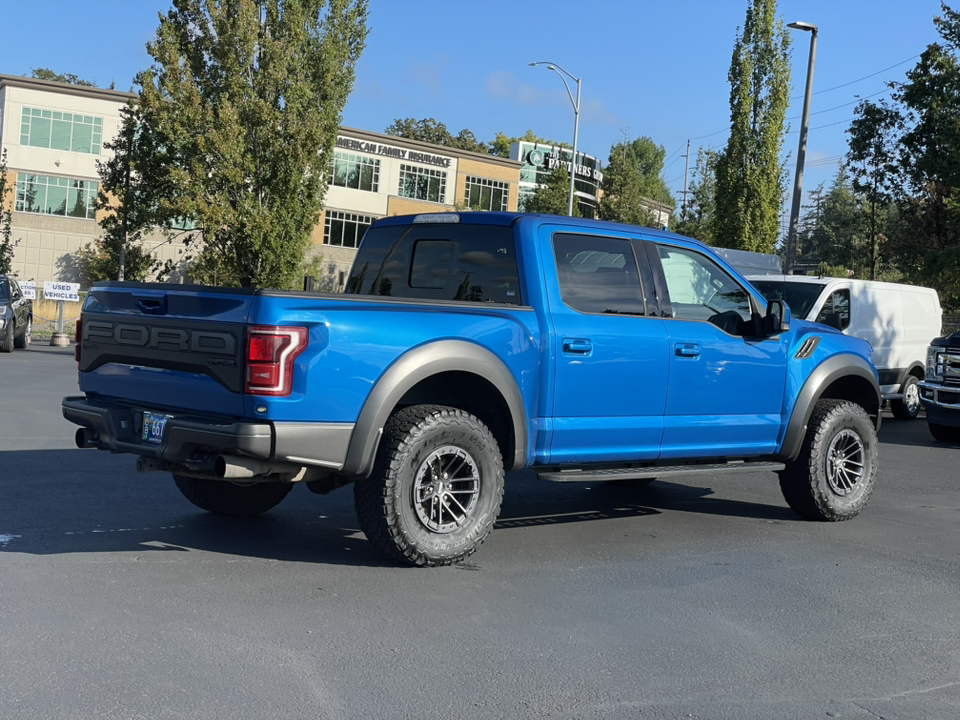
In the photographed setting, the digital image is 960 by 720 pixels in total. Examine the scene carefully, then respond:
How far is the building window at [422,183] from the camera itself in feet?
195

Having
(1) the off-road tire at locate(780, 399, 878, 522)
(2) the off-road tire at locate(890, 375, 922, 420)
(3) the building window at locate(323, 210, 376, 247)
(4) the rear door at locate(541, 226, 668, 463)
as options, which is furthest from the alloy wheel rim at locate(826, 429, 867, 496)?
(3) the building window at locate(323, 210, 376, 247)

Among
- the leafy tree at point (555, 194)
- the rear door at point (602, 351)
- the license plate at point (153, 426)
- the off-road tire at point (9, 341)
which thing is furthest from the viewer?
the leafy tree at point (555, 194)

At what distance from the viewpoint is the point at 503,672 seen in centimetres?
441

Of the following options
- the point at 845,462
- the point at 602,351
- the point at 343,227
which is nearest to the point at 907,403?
the point at 845,462

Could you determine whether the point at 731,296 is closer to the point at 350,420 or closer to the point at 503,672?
the point at 350,420

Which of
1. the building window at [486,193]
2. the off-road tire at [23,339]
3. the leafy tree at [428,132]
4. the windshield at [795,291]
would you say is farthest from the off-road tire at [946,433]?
the leafy tree at [428,132]

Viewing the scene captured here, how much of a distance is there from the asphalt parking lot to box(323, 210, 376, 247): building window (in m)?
49.2

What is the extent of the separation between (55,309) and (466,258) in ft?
151

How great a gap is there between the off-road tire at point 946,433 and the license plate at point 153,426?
1172 centimetres

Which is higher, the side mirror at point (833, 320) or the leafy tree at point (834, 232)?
the leafy tree at point (834, 232)

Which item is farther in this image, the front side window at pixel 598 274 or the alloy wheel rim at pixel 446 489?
the front side window at pixel 598 274

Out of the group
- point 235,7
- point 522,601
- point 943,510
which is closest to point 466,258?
point 522,601

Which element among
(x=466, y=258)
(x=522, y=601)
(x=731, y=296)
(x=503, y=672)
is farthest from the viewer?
(x=731, y=296)

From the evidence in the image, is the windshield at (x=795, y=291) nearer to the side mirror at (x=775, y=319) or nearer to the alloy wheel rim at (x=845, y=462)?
the alloy wheel rim at (x=845, y=462)
